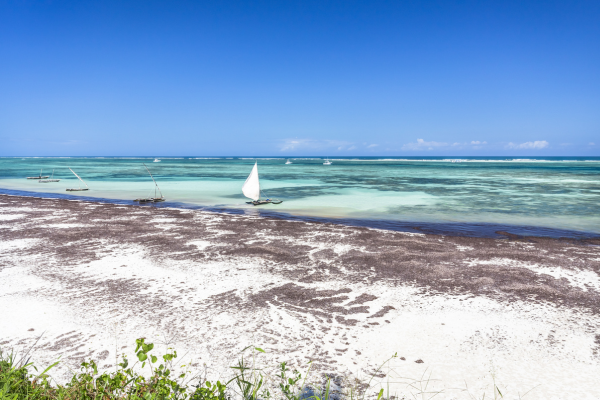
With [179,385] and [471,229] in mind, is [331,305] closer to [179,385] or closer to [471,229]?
[179,385]

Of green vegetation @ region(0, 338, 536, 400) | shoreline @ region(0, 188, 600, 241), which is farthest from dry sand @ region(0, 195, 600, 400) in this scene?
shoreline @ region(0, 188, 600, 241)

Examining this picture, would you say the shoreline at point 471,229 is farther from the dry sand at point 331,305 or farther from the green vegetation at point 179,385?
the green vegetation at point 179,385

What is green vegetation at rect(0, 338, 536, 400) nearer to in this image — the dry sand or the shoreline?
the dry sand

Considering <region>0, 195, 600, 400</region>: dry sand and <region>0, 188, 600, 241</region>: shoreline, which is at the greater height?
<region>0, 195, 600, 400</region>: dry sand

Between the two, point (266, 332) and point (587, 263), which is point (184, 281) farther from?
point (587, 263)

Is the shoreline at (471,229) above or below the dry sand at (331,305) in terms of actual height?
below

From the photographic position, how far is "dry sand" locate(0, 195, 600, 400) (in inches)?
164

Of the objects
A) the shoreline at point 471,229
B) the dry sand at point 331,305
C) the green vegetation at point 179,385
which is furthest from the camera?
the shoreline at point 471,229

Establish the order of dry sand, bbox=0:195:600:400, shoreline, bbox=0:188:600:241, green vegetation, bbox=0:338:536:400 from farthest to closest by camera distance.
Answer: shoreline, bbox=0:188:600:241 → dry sand, bbox=0:195:600:400 → green vegetation, bbox=0:338:536:400

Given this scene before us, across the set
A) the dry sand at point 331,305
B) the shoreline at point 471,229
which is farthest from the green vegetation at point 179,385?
the shoreline at point 471,229

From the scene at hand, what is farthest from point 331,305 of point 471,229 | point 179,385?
point 471,229

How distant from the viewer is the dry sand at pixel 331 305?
4.16 metres

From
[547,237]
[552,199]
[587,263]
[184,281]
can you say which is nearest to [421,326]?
[184,281]

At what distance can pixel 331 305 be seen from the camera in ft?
18.8
